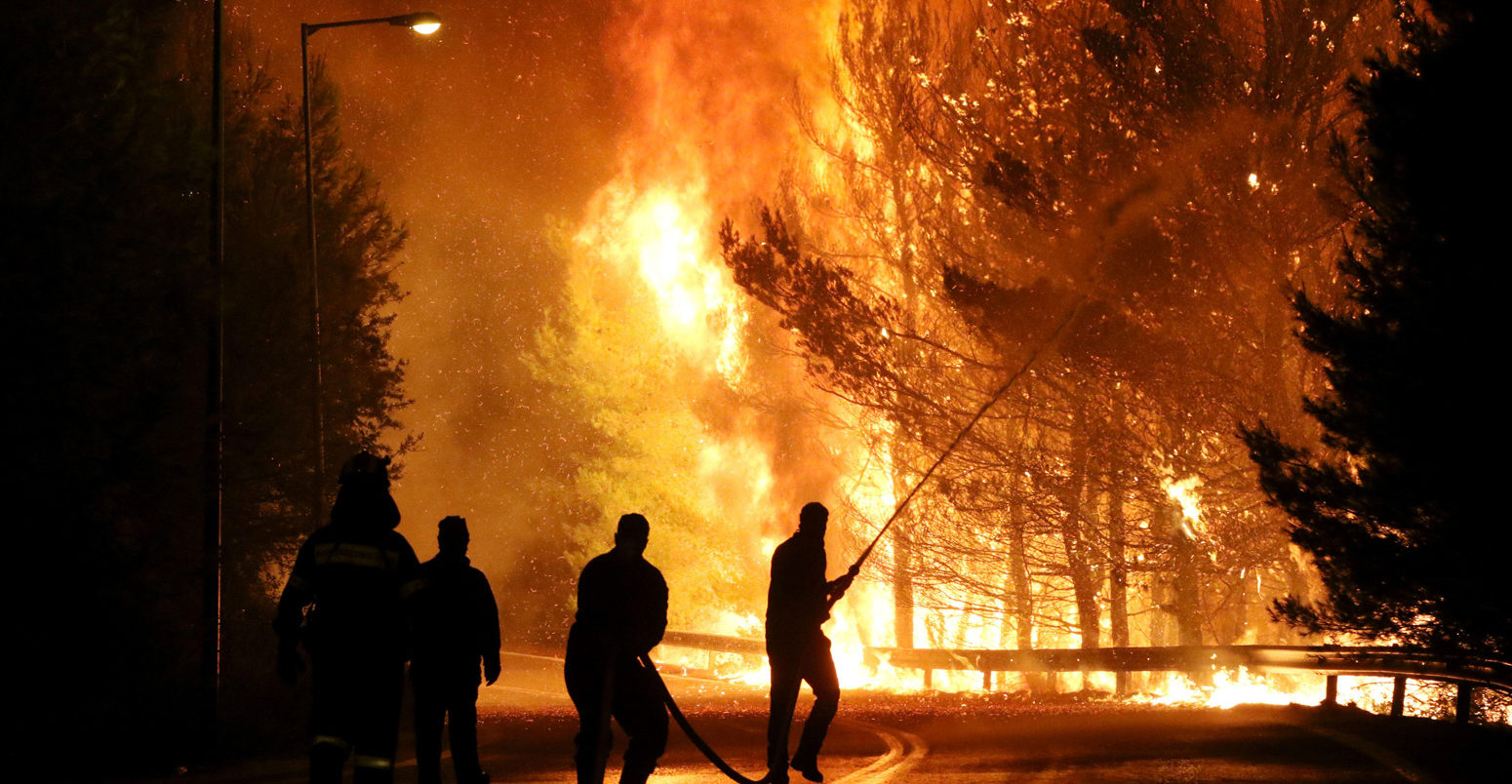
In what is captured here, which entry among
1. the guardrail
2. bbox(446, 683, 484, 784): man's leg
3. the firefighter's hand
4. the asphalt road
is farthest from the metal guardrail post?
the firefighter's hand

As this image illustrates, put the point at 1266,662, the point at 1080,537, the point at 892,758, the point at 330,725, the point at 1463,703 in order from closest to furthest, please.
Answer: the point at 330,725 → the point at 892,758 → the point at 1463,703 → the point at 1266,662 → the point at 1080,537

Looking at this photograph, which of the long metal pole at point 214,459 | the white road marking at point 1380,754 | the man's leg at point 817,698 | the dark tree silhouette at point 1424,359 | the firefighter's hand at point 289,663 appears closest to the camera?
the firefighter's hand at point 289,663

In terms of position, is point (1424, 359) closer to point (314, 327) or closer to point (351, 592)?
point (351, 592)

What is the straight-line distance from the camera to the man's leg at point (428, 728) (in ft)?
30.0

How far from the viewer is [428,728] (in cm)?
923

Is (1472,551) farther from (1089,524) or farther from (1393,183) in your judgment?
(1089,524)

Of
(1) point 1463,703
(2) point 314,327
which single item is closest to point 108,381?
(2) point 314,327

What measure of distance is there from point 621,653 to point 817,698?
2.43 metres

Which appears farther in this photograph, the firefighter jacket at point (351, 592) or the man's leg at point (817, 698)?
the man's leg at point (817, 698)

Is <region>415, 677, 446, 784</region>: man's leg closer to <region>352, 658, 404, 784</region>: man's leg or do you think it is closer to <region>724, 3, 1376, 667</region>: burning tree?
<region>352, 658, 404, 784</region>: man's leg

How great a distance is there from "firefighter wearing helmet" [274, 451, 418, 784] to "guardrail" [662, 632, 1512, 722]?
893cm

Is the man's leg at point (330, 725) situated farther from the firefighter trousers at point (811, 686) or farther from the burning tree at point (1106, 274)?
the burning tree at point (1106, 274)

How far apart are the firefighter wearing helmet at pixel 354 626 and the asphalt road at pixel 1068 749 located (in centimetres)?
414

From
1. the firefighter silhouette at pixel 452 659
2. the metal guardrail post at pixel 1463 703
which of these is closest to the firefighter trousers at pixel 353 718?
the firefighter silhouette at pixel 452 659
